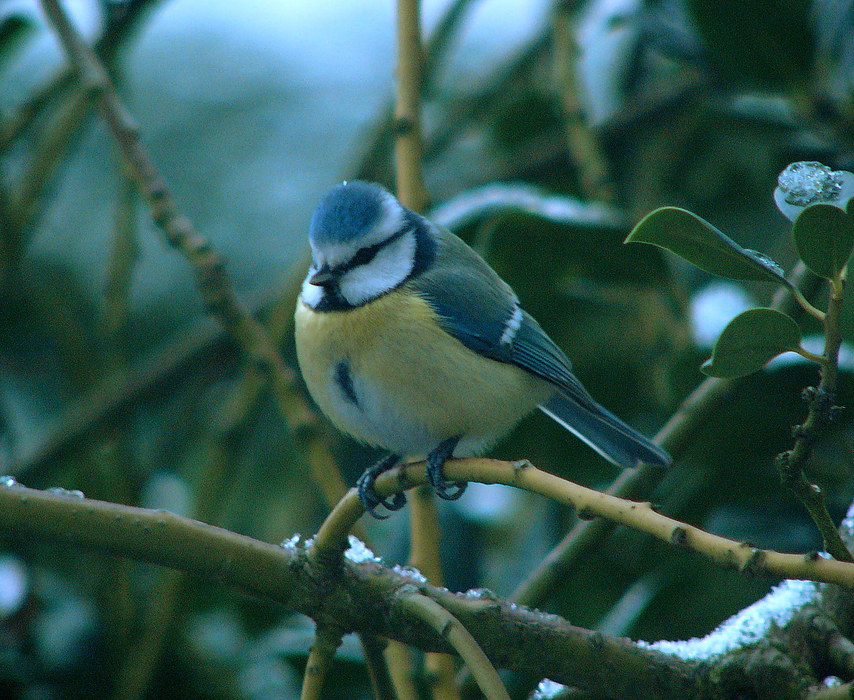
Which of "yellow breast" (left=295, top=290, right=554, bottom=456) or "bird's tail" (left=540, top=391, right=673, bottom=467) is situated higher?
"yellow breast" (left=295, top=290, right=554, bottom=456)

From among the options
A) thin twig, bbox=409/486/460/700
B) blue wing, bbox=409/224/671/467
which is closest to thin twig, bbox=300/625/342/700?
thin twig, bbox=409/486/460/700

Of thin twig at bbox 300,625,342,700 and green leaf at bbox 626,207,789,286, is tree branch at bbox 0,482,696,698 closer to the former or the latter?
thin twig at bbox 300,625,342,700

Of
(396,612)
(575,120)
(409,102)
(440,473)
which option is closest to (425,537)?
(440,473)

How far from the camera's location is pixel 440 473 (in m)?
0.90

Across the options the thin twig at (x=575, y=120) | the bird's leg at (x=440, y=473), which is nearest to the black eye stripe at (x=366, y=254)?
the bird's leg at (x=440, y=473)

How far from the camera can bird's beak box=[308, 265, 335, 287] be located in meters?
1.15

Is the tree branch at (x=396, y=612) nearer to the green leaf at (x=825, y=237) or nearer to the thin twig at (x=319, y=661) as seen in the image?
the thin twig at (x=319, y=661)

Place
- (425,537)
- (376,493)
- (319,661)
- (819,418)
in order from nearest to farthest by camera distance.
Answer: (819,418) < (319,661) < (376,493) < (425,537)

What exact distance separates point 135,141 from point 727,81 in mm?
1128

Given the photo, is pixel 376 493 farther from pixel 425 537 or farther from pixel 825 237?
pixel 825 237

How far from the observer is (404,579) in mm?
757

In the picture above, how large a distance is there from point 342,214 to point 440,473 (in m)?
0.42

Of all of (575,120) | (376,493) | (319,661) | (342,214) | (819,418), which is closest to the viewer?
(819,418)

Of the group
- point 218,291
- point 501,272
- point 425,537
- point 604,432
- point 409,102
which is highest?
point 409,102
